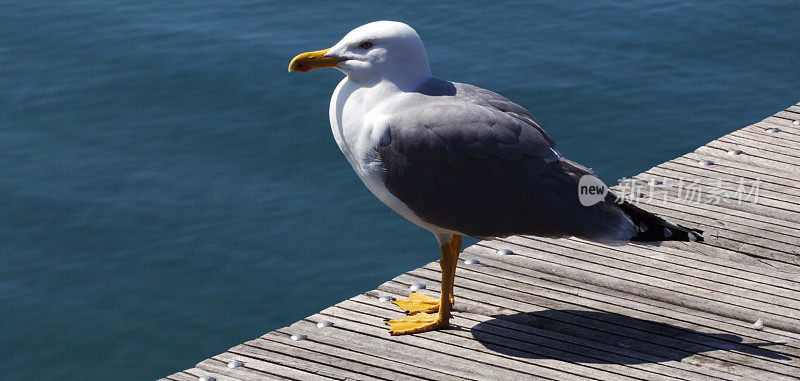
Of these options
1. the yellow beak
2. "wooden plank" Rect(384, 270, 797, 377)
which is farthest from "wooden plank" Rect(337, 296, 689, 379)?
the yellow beak

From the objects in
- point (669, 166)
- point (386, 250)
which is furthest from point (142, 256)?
point (669, 166)

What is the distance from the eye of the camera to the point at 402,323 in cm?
589

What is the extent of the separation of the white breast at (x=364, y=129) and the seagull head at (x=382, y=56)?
3.4 inches

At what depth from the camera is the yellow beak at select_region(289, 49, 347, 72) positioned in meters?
5.61

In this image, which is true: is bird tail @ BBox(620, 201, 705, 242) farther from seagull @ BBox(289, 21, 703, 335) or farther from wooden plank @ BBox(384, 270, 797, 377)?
wooden plank @ BBox(384, 270, 797, 377)

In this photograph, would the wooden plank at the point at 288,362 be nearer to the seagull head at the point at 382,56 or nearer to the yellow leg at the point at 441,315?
the yellow leg at the point at 441,315

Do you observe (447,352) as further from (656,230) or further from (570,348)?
(656,230)

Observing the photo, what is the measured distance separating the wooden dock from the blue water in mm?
2562

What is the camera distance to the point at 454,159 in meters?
5.38

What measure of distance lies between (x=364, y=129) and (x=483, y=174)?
24.2 inches

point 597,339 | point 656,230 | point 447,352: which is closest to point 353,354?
point 447,352

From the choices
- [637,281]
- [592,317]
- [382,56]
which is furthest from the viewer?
[637,281]

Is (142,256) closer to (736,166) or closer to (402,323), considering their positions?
(402,323)

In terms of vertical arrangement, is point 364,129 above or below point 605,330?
above
